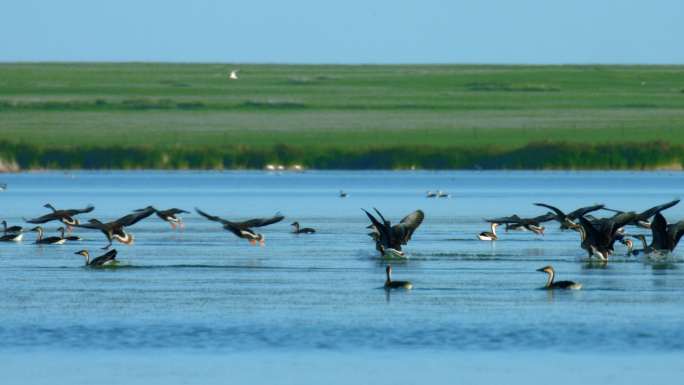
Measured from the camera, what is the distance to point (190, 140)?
373ft

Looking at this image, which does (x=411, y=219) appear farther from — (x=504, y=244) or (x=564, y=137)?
(x=564, y=137)

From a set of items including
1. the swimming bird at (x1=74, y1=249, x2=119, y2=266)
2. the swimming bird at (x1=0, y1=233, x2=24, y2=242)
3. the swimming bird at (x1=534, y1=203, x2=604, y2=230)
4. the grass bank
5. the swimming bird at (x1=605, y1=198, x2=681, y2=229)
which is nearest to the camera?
the swimming bird at (x1=74, y1=249, x2=119, y2=266)

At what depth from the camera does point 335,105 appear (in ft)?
449

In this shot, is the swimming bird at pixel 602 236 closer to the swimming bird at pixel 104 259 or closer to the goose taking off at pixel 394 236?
the goose taking off at pixel 394 236

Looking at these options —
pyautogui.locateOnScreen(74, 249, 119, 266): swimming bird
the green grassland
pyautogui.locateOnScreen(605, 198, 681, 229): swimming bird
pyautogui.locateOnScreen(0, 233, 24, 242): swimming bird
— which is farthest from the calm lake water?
the green grassland

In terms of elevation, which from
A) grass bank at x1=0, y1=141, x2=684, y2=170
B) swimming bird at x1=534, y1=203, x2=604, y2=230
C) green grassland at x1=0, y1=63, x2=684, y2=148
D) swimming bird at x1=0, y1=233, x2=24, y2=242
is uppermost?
green grassland at x1=0, y1=63, x2=684, y2=148

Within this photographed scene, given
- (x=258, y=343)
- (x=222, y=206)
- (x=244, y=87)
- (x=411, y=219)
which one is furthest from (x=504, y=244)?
(x=244, y=87)

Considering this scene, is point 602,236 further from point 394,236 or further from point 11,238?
point 11,238

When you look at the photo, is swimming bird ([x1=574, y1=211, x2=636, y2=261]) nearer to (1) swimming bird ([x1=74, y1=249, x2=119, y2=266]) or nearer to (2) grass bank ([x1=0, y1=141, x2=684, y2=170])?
(1) swimming bird ([x1=74, y1=249, x2=119, y2=266])

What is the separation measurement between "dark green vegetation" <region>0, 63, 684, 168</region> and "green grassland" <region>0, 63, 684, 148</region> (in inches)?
9.1

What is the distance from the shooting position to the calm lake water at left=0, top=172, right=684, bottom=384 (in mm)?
10938

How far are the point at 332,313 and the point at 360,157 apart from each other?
80777mm

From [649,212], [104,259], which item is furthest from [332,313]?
[649,212]

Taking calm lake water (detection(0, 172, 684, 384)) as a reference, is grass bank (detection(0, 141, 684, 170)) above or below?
Result: above
